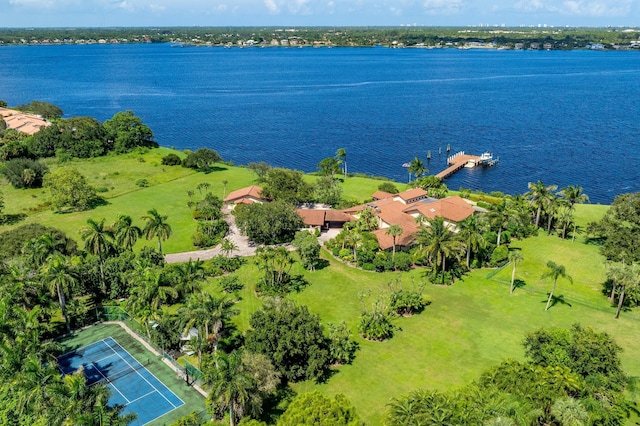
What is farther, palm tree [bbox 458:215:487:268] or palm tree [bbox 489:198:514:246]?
palm tree [bbox 489:198:514:246]

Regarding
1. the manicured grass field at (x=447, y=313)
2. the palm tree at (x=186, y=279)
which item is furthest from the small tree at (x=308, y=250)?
the palm tree at (x=186, y=279)

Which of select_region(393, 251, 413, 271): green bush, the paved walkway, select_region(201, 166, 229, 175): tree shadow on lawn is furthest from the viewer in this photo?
select_region(201, 166, 229, 175): tree shadow on lawn

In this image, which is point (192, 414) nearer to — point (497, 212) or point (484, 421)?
point (484, 421)

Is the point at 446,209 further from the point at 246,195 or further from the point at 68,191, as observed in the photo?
the point at 68,191

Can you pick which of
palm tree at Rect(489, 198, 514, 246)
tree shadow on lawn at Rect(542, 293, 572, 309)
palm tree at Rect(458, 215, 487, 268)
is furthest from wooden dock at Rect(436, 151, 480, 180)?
tree shadow on lawn at Rect(542, 293, 572, 309)

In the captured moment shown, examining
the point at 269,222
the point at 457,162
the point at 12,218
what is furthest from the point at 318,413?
the point at 457,162

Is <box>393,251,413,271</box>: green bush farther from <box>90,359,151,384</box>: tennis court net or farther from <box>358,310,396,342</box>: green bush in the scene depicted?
<box>90,359,151,384</box>: tennis court net
